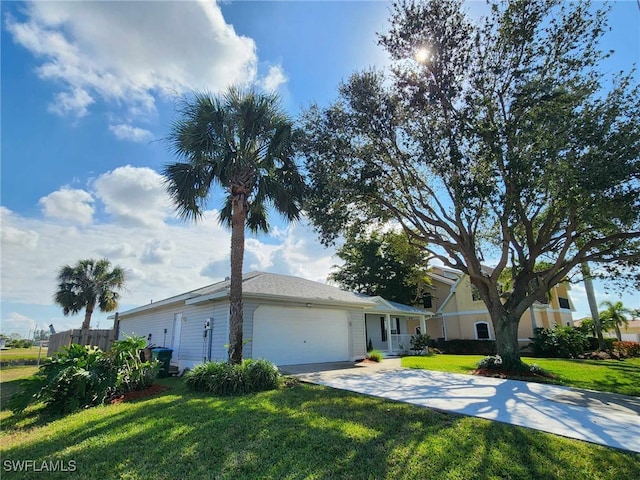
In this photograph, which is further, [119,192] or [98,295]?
[98,295]

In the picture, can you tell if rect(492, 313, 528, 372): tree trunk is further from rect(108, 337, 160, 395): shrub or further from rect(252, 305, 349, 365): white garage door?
rect(108, 337, 160, 395): shrub

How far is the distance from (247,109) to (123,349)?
7.75 meters

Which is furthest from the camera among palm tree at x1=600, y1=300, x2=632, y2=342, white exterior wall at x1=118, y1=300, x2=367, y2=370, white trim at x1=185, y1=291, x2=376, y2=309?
palm tree at x1=600, y1=300, x2=632, y2=342

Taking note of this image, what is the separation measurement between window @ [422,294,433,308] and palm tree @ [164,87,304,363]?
2334cm

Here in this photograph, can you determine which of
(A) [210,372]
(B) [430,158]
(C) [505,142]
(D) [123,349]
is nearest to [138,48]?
(D) [123,349]

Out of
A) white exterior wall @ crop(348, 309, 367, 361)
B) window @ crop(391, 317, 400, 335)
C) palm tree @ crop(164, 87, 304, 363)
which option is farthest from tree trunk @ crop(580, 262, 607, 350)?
palm tree @ crop(164, 87, 304, 363)

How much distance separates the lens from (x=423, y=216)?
13297 mm

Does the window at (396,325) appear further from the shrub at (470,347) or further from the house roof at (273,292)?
the house roof at (273,292)

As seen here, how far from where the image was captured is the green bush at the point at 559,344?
20438 mm

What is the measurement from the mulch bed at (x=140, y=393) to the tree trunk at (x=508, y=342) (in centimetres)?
1131

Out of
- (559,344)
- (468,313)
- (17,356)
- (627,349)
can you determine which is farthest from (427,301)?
(17,356)

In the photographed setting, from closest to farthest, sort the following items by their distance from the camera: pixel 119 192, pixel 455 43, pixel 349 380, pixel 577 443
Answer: pixel 577 443
pixel 349 380
pixel 455 43
pixel 119 192

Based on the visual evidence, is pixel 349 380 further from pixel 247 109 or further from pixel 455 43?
pixel 455 43

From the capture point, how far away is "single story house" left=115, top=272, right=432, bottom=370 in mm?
12719
